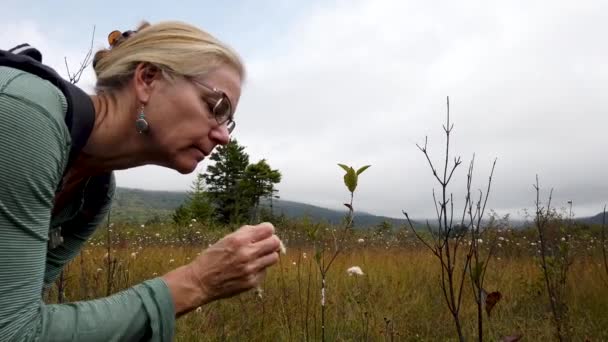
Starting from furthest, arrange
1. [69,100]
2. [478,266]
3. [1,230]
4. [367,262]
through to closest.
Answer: [367,262] → [478,266] → [69,100] → [1,230]

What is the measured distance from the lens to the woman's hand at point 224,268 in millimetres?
1334

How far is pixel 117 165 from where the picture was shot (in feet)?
5.96

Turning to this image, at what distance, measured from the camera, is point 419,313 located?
14.3ft

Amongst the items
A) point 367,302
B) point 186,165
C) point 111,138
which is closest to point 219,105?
point 186,165

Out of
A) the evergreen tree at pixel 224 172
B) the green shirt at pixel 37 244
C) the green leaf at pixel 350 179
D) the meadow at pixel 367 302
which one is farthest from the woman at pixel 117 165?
the evergreen tree at pixel 224 172

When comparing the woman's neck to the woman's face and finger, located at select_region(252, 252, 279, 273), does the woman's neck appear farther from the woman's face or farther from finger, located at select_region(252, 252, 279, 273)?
finger, located at select_region(252, 252, 279, 273)

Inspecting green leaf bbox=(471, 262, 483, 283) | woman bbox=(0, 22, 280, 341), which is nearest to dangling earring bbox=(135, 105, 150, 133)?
woman bbox=(0, 22, 280, 341)

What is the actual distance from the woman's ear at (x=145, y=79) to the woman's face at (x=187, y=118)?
0.01 m

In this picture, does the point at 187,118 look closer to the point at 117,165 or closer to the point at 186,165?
the point at 186,165

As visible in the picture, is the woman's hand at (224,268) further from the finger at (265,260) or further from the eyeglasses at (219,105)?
the eyeglasses at (219,105)

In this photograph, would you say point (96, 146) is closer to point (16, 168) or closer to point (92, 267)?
point (16, 168)

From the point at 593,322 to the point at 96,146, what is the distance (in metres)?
4.18

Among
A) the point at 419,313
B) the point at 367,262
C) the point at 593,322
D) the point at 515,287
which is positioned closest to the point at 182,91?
the point at 419,313

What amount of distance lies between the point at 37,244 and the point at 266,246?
1.85 ft
